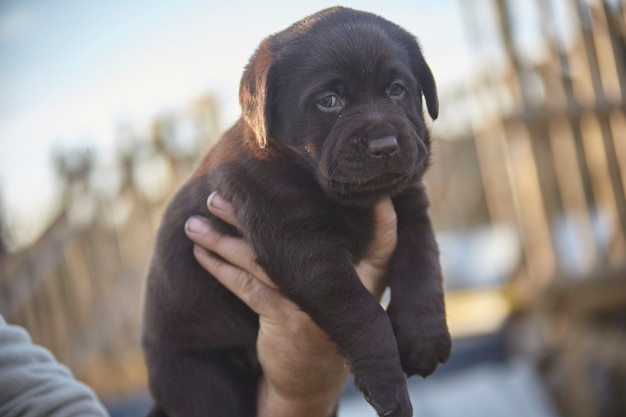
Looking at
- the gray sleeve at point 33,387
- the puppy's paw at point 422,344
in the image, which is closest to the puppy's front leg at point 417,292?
the puppy's paw at point 422,344

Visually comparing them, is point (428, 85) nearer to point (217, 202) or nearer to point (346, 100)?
point (346, 100)

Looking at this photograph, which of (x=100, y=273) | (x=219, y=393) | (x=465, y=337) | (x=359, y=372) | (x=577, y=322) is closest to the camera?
(x=359, y=372)

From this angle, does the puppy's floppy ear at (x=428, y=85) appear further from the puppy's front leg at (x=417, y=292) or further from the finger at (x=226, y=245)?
the finger at (x=226, y=245)

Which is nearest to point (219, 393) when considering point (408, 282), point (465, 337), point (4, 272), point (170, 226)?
point (170, 226)

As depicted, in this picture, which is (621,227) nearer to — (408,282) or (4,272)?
(408,282)

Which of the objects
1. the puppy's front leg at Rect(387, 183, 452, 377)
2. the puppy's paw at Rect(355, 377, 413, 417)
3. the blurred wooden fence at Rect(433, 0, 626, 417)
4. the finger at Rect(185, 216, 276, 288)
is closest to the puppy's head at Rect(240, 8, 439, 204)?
the puppy's front leg at Rect(387, 183, 452, 377)
